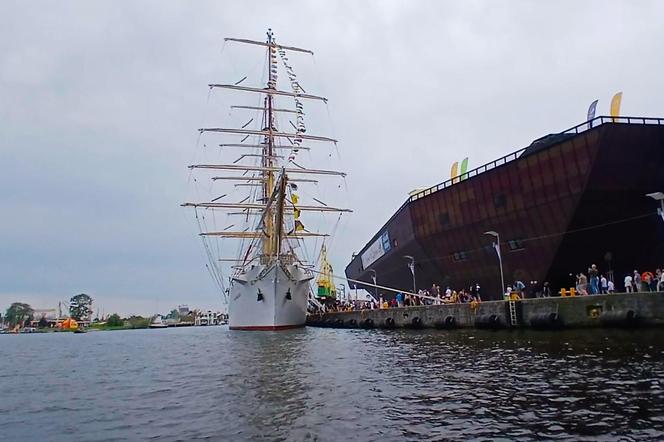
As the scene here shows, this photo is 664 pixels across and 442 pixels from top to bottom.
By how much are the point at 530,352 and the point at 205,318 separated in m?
171

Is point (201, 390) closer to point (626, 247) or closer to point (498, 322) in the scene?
point (498, 322)

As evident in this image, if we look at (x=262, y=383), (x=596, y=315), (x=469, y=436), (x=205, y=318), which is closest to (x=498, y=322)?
(x=596, y=315)

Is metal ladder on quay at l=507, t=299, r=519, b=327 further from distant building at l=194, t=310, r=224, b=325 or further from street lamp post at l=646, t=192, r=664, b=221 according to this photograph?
distant building at l=194, t=310, r=224, b=325

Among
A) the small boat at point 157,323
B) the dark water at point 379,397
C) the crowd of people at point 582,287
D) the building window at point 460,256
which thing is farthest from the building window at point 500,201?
the small boat at point 157,323

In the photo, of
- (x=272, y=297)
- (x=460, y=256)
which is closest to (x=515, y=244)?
(x=460, y=256)

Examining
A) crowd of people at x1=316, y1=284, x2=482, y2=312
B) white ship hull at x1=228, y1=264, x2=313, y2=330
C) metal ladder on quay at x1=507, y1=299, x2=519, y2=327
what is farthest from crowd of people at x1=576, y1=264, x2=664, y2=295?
white ship hull at x1=228, y1=264, x2=313, y2=330

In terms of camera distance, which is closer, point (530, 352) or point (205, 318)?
point (530, 352)

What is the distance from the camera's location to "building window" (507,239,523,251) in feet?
127

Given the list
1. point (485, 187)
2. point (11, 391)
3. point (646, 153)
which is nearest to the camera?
point (11, 391)

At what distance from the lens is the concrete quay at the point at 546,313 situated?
2456 cm

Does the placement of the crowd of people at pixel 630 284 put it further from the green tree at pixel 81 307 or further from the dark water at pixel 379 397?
the green tree at pixel 81 307

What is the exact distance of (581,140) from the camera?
3238 cm

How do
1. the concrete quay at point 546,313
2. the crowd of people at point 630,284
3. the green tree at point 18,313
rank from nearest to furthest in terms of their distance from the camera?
the concrete quay at point 546,313
the crowd of people at point 630,284
the green tree at point 18,313

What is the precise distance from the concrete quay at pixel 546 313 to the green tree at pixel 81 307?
558ft
